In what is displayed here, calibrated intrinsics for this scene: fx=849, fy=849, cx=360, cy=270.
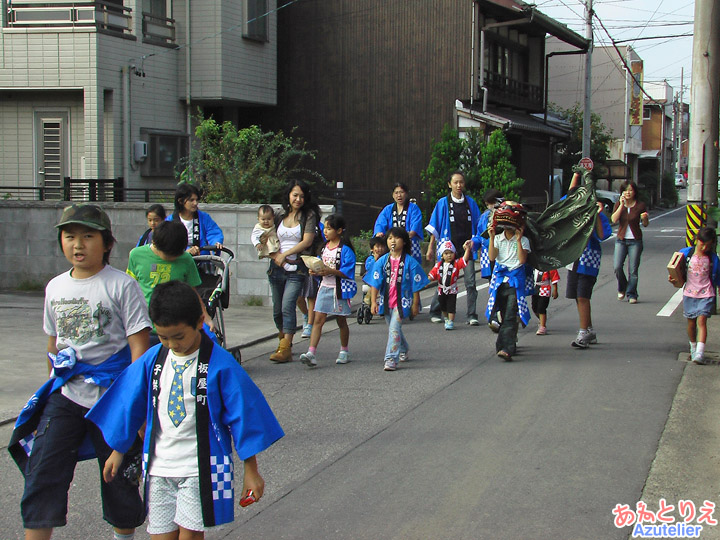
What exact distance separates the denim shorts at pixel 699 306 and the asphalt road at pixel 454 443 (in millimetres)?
566

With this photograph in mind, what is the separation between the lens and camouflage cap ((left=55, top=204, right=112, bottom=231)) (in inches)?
161

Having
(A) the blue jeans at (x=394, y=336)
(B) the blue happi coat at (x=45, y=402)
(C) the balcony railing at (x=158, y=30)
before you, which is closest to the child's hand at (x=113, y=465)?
(B) the blue happi coat at (x=45, y=402)

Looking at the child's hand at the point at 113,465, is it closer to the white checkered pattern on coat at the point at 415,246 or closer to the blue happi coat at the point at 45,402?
the blue happi coat at the point at 45,402

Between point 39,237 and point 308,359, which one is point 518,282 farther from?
point 39,237

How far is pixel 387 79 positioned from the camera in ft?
82.8

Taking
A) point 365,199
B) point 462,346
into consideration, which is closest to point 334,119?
point 365,199

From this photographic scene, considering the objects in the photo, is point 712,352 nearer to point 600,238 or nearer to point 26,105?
point 600,238

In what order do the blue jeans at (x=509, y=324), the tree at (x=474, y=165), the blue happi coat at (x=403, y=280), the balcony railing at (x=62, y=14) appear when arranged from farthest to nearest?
1. the tree at (x=474, y=165)
2. the balcony railing at (x=62, y=14)
3. the blue jeans at (x=509, y=324)
4. the blue happi coat at (x=403, y=280)

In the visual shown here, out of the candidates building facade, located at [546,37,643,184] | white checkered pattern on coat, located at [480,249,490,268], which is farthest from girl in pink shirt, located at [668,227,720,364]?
building facade, located at [546,37,643,184]

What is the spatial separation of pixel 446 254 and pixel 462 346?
161cm

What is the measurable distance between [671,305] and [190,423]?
11.0 metres

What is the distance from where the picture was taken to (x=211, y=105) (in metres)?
22.9

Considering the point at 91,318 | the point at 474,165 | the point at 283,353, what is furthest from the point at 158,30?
the point at 91,318

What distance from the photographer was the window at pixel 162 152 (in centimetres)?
2003
